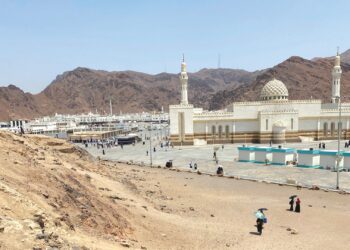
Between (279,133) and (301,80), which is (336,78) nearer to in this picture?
(279,133)

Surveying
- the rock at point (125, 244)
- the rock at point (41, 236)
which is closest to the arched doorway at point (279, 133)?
the rock at point (125, 244)

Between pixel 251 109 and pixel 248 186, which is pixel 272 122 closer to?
pixel 251 109

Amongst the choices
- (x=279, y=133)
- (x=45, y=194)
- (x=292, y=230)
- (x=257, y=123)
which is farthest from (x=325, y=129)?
(x=45, y=194)

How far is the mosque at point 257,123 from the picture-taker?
164 ft

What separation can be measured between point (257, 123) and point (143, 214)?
127 ft

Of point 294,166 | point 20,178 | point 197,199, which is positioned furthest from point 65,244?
point 294,166

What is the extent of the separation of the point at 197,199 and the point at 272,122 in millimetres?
32534

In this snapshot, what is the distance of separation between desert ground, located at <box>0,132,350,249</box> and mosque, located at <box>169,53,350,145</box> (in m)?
26.7

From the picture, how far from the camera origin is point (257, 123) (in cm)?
5088

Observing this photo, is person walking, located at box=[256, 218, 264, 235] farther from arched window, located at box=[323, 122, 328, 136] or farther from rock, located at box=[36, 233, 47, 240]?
arched window, located at box=[323, 122, 328, 136]

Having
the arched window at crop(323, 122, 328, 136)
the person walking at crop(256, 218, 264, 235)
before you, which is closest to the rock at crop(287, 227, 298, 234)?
the person walking at crop(256, 218, 264, 235)

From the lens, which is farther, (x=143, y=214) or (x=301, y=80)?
(x=301, y=80)

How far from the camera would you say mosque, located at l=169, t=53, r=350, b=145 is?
49875 millimetres

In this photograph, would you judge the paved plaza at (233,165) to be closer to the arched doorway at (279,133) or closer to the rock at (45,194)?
the arched doorway at (279,133)
